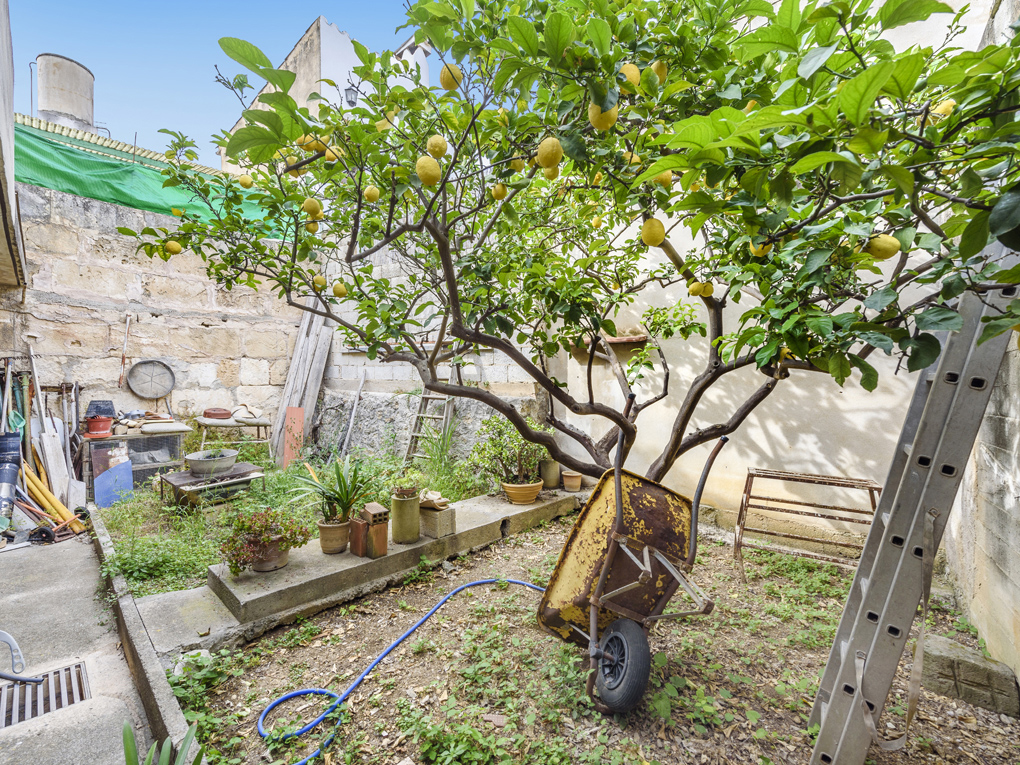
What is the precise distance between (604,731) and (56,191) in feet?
23.5

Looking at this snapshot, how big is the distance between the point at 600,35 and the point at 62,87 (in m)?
10.4

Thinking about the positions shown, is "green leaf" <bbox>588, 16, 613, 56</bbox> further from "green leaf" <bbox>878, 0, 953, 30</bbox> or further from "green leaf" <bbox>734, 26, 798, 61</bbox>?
"green leaf" <bbox>878, 0, 953, 30</bbox>

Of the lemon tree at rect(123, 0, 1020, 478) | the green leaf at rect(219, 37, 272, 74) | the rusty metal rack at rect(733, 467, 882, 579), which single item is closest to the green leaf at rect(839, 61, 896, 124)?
the lemon tree at rect(123, 0, 1020, 478)

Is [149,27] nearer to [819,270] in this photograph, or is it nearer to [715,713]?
[819,270]

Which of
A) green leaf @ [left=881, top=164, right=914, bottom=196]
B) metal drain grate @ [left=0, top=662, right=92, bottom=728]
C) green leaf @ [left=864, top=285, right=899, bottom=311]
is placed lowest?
metal drain grate @ [left=0, top=662, right=92, bottom=728]

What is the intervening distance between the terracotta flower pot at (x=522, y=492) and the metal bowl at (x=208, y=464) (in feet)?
8.86

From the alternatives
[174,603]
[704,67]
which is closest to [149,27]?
[174,603]

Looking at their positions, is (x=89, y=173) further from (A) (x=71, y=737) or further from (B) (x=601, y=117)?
(B) (x=601, y=117)

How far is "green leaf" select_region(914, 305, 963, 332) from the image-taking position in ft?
3.27

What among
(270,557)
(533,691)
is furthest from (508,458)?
(533,691)

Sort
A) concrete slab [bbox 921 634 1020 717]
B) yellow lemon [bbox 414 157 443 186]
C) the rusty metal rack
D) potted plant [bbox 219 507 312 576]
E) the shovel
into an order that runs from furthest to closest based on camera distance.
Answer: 1. the shovel
2. the rusty metal rack
3. potted plant [bbox 219 507 312 576]
4. concrete slab [bbox 921 634 1020 717]
5. yellow lemon [bbox 414 157 443 186]

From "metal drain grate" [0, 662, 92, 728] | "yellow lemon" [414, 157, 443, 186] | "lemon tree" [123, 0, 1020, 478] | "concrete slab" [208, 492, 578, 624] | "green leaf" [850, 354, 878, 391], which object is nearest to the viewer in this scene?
"lemon tree" [123, 0, 1020, 478]

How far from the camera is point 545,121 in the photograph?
150 cm

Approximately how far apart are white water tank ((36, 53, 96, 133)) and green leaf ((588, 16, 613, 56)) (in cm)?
989
